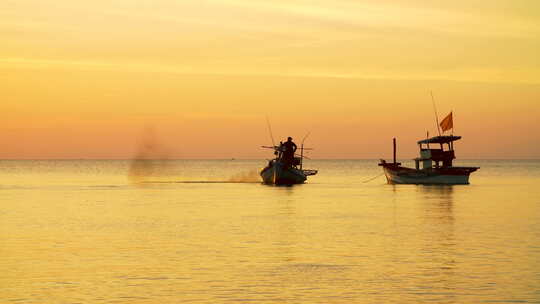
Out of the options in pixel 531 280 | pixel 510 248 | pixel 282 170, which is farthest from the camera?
pixel 282 170

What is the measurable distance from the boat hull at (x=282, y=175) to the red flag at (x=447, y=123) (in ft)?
77.8

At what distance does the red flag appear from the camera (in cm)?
11838

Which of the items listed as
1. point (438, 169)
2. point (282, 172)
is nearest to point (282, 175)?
point (282, 172)

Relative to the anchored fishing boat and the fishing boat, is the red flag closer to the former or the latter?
the anchored fishing boat

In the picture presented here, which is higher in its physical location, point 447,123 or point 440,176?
point 447,123

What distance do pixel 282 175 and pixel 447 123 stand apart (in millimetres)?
25623

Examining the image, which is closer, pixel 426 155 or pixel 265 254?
pixel 265 254

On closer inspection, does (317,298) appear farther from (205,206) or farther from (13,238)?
(205,206)

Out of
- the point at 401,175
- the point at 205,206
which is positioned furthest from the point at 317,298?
the point at 401,175

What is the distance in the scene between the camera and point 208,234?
170 feet

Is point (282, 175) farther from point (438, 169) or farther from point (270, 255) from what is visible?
point (270, 255)

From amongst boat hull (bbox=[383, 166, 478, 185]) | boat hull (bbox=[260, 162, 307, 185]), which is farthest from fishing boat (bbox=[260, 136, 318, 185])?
boat hull (bbox=[383, 166, 478, 185])

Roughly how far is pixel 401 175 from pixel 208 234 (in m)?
82.7

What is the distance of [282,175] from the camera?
431 feet
